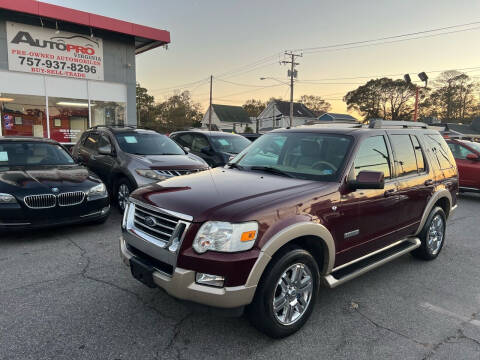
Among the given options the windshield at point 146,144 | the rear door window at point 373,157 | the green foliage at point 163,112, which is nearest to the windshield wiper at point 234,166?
the rear door window at point 373,157

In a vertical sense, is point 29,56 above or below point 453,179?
above

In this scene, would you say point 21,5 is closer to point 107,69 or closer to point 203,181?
point 107,69

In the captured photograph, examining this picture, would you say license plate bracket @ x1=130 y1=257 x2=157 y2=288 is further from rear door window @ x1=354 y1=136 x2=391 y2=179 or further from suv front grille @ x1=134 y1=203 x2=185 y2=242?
rear door window @ x1=354 y1=136 x2=391 y2=179

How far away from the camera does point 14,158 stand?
581cm

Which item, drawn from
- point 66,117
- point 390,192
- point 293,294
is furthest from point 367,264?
point 66,117

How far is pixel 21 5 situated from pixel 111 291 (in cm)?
1258

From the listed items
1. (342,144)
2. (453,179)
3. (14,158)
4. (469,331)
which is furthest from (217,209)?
(14,158)

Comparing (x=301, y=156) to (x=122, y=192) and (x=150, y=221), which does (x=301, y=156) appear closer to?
(x=150, y=221)

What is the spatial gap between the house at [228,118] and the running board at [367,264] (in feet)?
194

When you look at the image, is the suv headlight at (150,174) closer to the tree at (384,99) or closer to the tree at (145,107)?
the tree at (145,107)

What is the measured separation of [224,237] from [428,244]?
3471 mm

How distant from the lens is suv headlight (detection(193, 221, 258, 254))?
2445 millimetres

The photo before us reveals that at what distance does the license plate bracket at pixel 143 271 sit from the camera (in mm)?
2682

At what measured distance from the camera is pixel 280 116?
59094 millimetres
